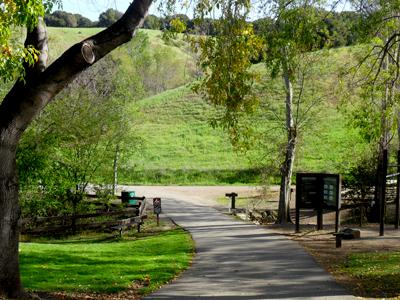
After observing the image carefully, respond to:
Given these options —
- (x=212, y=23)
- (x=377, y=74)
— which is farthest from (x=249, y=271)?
(x=377, y=74)

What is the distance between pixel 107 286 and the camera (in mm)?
8086

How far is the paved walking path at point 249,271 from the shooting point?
7.53 m

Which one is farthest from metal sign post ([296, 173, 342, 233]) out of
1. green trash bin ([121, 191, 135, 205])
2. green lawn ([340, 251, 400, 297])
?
green trash bin ([121, 191, 135, 205])

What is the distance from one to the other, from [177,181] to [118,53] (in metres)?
28.5

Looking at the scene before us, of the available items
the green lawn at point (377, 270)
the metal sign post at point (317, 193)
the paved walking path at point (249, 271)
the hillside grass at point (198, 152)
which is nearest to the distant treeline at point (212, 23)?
the hillside grass at point (198, 152)

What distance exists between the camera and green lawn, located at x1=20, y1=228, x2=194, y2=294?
813cm

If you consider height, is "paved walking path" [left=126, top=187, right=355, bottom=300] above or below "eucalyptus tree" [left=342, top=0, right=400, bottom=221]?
below

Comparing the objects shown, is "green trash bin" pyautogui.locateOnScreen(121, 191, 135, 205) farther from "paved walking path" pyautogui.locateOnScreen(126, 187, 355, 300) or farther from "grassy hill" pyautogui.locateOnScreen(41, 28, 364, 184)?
"paved walking path" pyautogui.locateOnScreen(126, 187, 355, 300)

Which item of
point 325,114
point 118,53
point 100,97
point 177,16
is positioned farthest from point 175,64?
point 177,16

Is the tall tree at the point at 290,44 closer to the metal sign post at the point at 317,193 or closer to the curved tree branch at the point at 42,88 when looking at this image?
the metal sign post at the point at 317,193

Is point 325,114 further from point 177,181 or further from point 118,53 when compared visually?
point 118,53

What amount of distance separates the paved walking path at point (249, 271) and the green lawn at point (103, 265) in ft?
1.66

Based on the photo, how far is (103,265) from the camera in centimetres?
980

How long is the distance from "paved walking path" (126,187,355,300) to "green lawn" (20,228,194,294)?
0.51 m
